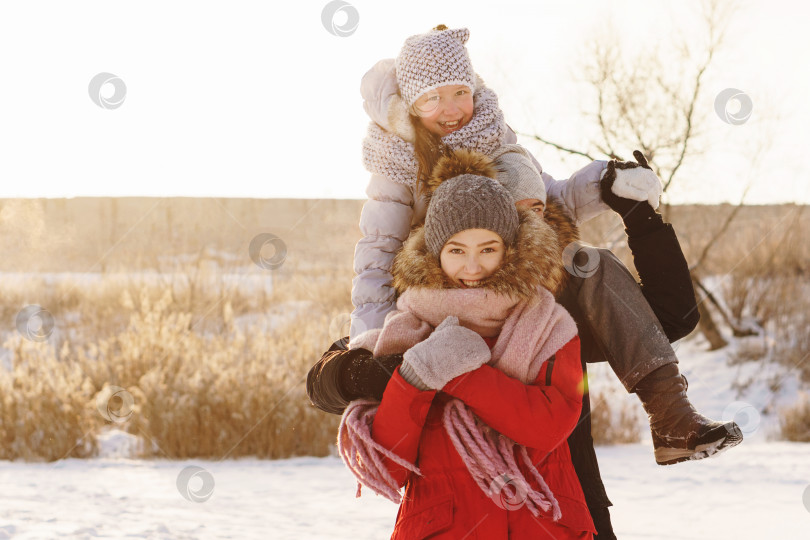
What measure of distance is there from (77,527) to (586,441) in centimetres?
403

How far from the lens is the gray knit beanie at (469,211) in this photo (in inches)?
89.0

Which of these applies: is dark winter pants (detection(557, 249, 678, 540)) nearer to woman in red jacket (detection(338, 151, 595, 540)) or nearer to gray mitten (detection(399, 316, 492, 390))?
woman in red jacket (detection(338, 151, 595, 540))

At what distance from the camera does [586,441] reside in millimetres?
2516

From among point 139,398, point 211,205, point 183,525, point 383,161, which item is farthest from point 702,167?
point 211,205

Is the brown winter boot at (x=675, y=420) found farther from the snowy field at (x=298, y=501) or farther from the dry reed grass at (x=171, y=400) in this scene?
the dry reed grass at (x=171, y=400)

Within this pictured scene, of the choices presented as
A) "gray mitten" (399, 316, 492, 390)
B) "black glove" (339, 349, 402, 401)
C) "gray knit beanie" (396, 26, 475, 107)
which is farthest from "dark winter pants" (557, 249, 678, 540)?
"gray knit beanie" (396, 26, 475, 107)

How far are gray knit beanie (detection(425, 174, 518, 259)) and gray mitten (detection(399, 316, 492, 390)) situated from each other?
31 centimetres

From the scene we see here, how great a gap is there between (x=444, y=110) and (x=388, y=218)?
45 centimetres

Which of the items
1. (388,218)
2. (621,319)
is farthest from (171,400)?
(621,319)

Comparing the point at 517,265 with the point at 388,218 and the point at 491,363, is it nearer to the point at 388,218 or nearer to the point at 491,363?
the point at 491,363

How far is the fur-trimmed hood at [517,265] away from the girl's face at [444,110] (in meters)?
0.50

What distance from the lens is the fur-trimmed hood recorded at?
86.6 inches

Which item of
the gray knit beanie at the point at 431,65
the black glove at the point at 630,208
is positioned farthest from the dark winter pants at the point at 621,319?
the gray knit beanie at the point at 431,65

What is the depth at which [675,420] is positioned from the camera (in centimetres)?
249
